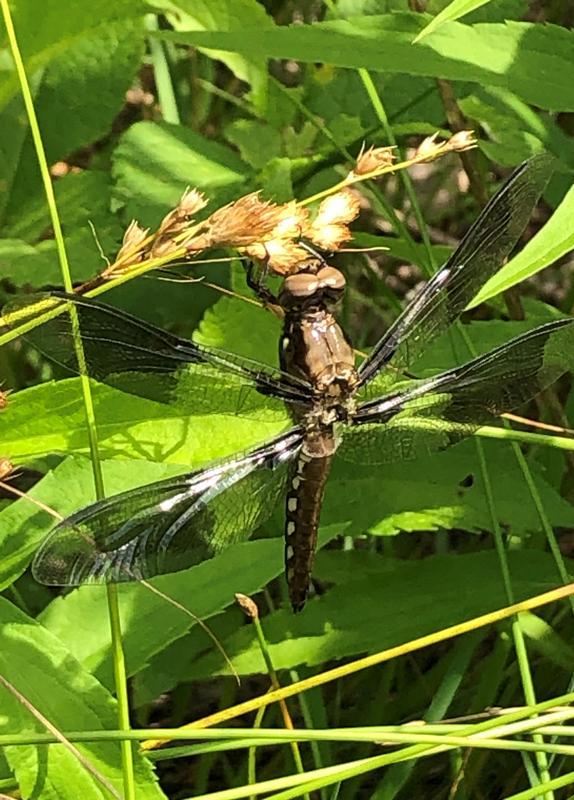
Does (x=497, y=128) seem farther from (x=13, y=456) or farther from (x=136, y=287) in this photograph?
(x=13, y=456)

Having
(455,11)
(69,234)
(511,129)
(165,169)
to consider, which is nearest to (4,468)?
(455,11)

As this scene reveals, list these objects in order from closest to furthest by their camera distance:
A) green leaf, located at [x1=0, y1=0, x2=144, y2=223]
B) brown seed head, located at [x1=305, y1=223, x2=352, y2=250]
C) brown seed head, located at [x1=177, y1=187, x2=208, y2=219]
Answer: brown seed head, located at [x1=177, y1=187, x2=208, y2=219] < brown seed head, located at [x1=305, y1=223, x2=352, y2=250] < green leaf, located at [x1=0, y1=0, x2=144, y2=223]

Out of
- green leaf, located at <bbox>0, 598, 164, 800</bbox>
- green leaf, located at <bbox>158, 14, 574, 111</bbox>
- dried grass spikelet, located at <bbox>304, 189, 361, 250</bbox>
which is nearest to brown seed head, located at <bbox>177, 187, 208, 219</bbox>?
dried grass spikelet, located at <bbox>304, 189, 361, 250</bbox>

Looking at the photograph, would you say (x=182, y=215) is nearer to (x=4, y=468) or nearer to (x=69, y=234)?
(x=4, y=468)

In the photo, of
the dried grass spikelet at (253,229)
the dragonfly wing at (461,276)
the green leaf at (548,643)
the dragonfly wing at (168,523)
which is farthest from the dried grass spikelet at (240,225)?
the green leaf at (548,643)

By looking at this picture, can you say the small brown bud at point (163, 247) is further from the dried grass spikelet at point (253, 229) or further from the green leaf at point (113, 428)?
the green leaf at point (113, 428)

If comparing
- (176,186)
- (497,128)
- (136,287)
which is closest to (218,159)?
(176,186)

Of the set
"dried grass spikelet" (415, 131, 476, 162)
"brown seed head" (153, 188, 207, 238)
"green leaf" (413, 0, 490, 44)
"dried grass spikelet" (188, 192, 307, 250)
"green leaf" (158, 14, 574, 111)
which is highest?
"green leaf" (158, 14, 574, 111)

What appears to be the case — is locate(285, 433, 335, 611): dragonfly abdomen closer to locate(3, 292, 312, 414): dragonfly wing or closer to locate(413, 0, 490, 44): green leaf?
locate(3, 292, 312, 414): dragonfly wing
